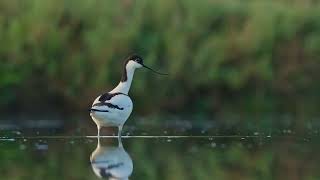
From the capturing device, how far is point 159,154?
11523mm

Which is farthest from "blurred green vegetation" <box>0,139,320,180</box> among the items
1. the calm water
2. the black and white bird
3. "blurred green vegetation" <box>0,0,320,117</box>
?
"blurred green vegetation" <box>0,0,320,117</box>

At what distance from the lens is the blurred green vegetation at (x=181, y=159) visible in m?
9.63

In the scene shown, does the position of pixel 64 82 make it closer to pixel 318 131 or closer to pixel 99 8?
pixel 99 8

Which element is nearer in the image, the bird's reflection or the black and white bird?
the bird's reflection

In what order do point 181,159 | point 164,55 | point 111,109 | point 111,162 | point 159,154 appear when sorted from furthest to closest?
1. point 164,55
2. point 111,109
3. point 159,154
4. point 181,159
5. point 111,162

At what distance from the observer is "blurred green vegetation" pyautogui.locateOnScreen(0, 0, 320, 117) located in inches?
657

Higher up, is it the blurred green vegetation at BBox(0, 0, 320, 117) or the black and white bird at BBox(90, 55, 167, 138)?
the blurred green vegetation at BBox(0, 0, 320, 117)

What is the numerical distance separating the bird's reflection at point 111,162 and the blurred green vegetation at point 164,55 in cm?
467

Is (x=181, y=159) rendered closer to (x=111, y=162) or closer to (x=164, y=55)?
(x=111, y=162)

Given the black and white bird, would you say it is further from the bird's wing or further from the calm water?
the calm water

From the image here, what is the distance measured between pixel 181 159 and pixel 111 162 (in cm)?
86

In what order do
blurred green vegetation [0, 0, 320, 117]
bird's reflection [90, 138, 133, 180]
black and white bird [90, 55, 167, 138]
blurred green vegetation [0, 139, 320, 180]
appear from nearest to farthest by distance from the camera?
bird's reflection [90, 138, 133, 180] → blurred green vegetation [0, 139, 320, 180] → black and white bird [90, 55, 167, 138] → blurred green vegetation [0, 0, 320, 117]

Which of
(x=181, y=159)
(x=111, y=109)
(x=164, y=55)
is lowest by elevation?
(x=181, y=159)

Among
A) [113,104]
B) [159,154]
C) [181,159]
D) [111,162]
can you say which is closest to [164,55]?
[113,104]
